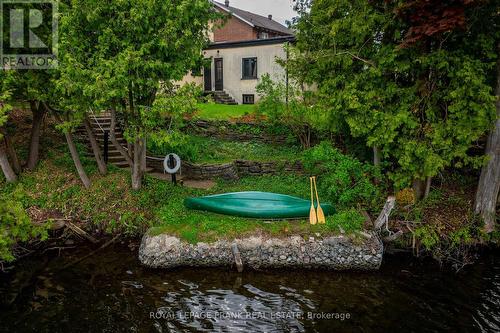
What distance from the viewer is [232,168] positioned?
51.3ft

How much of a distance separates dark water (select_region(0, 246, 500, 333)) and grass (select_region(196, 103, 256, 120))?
10.4 meters

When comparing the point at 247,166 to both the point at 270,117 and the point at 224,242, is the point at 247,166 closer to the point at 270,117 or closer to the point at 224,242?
the point at 270,117

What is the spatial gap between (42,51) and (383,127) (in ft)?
34.5

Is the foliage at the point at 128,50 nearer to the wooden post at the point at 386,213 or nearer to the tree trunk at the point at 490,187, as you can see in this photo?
the wooden post at the point at 386,213

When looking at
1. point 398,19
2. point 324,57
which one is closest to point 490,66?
point 398,19

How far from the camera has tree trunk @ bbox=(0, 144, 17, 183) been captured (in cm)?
1268

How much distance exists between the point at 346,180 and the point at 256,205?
3.13 metres

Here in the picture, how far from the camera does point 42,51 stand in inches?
450

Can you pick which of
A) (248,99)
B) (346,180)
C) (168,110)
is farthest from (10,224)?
(248,99)

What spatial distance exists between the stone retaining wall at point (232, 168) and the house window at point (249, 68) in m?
11.6

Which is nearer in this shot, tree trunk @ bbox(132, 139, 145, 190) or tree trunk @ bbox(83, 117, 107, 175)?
tree trunk @ bbox(132, 139, 145, 190)

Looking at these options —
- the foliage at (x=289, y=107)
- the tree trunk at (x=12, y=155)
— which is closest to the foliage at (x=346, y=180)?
the foliage at (x=289, y=107)

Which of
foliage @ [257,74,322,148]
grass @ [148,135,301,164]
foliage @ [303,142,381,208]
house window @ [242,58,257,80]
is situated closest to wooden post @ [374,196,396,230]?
foliage @ [303,142,381,208]

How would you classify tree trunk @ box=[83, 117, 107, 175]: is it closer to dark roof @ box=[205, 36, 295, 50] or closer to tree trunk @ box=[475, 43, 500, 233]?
tree trunk @ box=[475, 43, 500, 233]
